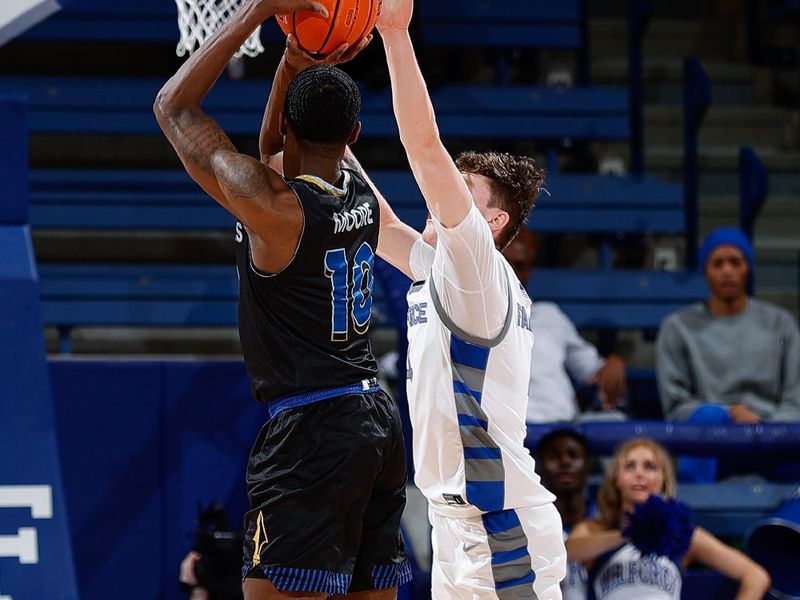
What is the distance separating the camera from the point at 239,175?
316 centimetres

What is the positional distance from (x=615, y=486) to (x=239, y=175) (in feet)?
9.62

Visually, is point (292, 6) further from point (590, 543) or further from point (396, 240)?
point (590, 543)

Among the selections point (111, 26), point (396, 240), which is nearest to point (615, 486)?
point (396, 240)

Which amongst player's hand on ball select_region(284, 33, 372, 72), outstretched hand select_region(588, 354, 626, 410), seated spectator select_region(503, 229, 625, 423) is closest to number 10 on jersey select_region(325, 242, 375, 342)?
player's hand on ball select_region(284, 33, 372, 72)

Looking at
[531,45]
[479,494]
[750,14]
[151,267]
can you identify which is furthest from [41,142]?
[479,494]

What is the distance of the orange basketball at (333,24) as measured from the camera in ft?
10.6

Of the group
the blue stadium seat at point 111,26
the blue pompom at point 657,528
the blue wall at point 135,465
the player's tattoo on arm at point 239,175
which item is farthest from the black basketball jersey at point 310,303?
the blue stadium seat at point 111,26

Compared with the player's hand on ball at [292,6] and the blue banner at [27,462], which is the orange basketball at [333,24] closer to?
the player's hand on ball at [292,6]

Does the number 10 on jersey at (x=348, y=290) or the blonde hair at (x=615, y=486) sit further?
the blonde hair at (x=615, y=486)

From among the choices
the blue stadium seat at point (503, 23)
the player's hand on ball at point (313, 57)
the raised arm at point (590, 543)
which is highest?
the blue stadium seat at point (503, 23)

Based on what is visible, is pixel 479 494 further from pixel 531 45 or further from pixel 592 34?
pixel 592 34

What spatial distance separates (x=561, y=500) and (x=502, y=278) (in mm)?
2527

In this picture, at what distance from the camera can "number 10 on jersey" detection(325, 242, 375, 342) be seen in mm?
3352

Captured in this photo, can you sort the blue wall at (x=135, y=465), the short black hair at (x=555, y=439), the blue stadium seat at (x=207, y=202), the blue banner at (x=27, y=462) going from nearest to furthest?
the blue banner at (x=27, y=462) → the short black hair at (x=555, y=439) → the blue wall at (x=135, y=465) → the blue stadium seat at (x=207, y=202)
